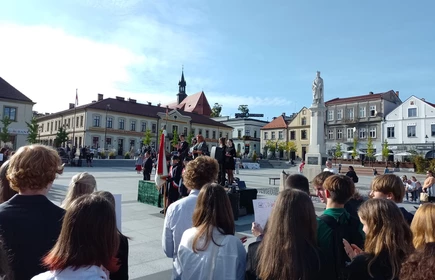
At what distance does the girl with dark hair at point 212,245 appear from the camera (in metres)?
2.38

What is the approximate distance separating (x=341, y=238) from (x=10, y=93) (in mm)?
50486

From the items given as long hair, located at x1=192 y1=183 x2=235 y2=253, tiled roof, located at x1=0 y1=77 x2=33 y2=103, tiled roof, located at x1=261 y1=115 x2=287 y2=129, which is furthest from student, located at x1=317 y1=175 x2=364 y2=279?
tiled roof, located at x1=261 y1=115 x2=287 y2=129

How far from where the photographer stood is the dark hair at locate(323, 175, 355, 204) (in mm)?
2980

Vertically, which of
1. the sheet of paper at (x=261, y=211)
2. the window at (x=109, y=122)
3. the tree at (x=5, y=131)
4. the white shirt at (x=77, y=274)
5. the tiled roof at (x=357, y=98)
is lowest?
the white shirt at (x=77, y=274)

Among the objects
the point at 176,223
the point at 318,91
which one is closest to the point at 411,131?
the point at 318,91

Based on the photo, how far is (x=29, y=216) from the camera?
2.09 m

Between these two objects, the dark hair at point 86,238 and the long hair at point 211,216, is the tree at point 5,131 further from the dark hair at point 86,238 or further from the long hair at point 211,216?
the dark hair at point 86,238

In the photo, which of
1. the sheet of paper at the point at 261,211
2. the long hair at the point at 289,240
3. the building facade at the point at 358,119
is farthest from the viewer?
the building facade at the point at 358,119

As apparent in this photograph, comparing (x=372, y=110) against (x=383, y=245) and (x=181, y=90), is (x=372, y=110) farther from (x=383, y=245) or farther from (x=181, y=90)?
(x=383, y=245)

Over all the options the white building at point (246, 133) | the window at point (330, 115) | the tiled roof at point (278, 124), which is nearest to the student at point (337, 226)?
the window at point (330, 115)

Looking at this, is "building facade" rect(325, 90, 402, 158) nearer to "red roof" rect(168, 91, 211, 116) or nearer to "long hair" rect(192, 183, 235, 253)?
"red roof" rect(168, 91, 211, 116)

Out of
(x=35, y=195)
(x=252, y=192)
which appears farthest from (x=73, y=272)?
(x=252, y=192)

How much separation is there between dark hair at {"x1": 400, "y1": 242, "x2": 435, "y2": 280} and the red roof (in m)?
79.7

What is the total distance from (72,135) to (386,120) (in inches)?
2261
